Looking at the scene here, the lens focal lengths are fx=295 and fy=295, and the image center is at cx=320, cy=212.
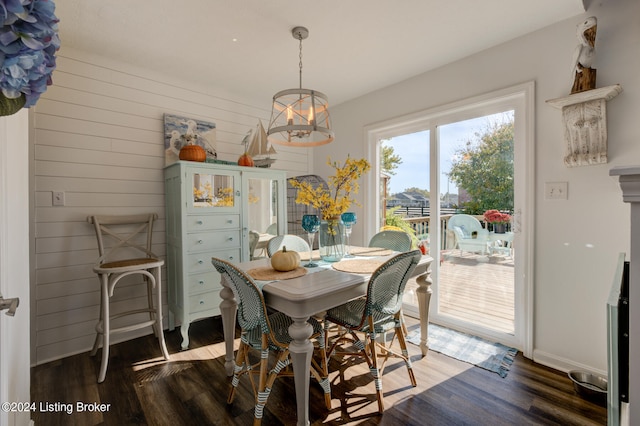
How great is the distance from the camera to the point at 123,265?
2.27 meters

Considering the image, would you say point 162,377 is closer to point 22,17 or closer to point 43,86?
point 43,86

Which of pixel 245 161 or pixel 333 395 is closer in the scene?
pixel 333 395

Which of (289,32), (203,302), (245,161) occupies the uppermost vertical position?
(289,32)

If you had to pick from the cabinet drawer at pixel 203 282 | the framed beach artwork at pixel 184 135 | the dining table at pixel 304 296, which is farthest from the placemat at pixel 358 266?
the framed beach artwork at pixel 184 135

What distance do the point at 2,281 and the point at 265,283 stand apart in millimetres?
1001

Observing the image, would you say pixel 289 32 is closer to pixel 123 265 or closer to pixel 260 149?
pixel 260 149

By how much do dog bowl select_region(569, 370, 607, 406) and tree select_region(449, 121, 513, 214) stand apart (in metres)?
1.26

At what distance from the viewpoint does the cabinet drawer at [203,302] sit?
265cm

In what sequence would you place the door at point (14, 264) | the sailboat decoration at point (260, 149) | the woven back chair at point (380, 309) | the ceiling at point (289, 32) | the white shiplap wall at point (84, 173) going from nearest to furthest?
the door at point (14, 264)
the woven back chair at point (380, 309)
the ceiling at point (289, 32)
the white shiplap wall at point (84, 173)
the sailboat decoration at point (260, 149)

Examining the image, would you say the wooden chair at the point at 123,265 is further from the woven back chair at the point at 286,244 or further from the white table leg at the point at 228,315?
the woven back chair at the point at 286,244

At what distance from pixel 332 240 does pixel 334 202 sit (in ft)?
1.06

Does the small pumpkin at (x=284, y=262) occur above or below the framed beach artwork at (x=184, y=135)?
below

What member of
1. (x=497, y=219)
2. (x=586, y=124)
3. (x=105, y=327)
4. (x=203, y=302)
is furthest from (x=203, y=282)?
(x=586, y=124)

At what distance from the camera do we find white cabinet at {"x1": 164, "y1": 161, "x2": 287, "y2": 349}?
2619 mm
